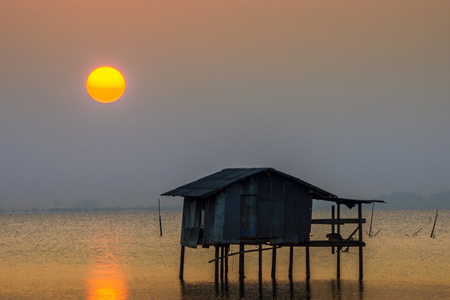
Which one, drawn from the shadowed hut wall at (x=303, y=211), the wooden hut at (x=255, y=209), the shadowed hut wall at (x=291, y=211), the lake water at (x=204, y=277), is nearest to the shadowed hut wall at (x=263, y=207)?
the wooden hut at (x=255, y=209)

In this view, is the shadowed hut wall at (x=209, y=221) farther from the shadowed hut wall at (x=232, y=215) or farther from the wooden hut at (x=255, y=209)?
the shadowed hut wall at (x=232, y=215)

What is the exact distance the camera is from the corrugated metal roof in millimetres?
34131

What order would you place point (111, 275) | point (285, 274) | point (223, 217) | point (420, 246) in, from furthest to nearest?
point (420, 246), point (111, 275), point (285, 274), point (223, 217)

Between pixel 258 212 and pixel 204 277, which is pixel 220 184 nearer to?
pixel 258 212

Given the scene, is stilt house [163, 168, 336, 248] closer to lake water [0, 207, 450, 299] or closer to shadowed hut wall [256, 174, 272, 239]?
shadowed hut wall [256, 174, 272, 239]

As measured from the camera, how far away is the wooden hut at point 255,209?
34188 mm

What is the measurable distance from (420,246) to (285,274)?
140ft

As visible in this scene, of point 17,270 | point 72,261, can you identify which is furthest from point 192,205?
point 72,261

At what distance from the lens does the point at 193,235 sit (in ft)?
120

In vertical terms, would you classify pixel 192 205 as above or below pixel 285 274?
above

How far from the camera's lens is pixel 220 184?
34.7 metres

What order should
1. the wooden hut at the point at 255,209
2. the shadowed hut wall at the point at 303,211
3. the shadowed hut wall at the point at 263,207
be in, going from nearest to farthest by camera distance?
the wooden hut at the point at 255,209
the shadowed hut wall at the point at 263,207
the shadowed hut wall at the point at 303,211

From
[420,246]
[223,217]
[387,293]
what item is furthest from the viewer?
[420,246]

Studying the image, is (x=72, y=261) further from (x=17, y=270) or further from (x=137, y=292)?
(x=137, y=292)
